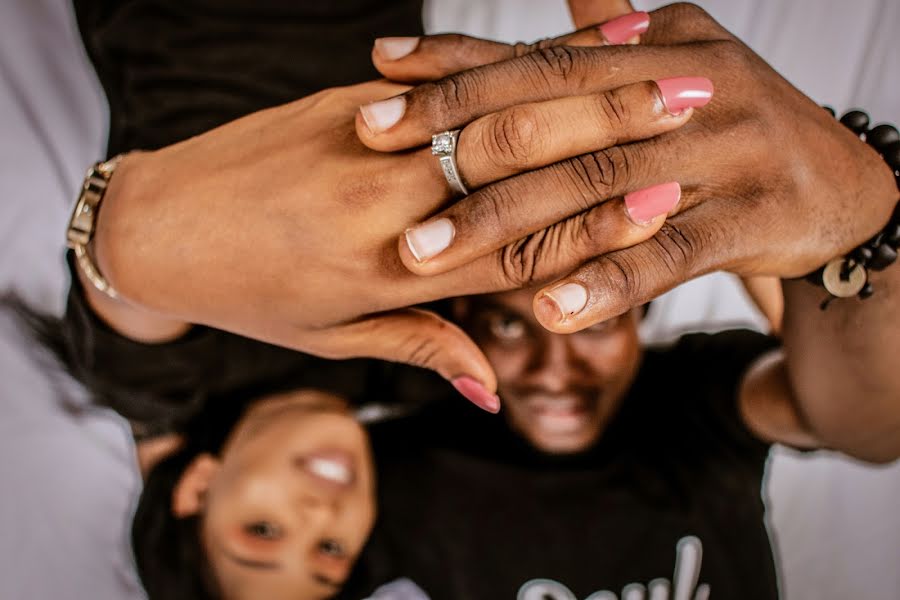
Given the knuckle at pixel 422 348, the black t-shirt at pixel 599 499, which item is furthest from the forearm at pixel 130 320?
the black t-shirt at pixel 599 499

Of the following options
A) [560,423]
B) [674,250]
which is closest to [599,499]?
[560,423]

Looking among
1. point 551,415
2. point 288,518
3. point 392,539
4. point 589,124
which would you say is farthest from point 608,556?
A: point 589,124

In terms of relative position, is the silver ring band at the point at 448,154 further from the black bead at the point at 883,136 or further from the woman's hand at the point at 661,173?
the black bead at the point at 883,136

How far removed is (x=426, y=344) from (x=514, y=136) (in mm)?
224

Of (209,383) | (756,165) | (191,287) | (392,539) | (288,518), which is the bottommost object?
(392,539)

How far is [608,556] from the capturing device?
44.5 inches

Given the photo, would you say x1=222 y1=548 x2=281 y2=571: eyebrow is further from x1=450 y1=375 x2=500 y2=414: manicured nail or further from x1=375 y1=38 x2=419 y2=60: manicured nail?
x1=375 y1=38 x2=419 y2=60: manicured nail

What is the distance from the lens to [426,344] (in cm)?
68

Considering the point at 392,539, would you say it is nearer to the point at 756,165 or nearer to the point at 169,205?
the point at 169,205

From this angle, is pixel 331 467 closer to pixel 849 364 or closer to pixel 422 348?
pixel 422 348

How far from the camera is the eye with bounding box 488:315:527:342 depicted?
1.10 meters

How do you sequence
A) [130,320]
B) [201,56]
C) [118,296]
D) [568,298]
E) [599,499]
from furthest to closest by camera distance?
[599,499]
[201,56]
[130,320]
[118,296]
[568,298]

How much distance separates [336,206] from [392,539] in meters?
0.75

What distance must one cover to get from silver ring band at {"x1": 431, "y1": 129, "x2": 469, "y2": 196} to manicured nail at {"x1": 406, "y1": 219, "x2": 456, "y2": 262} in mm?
58
